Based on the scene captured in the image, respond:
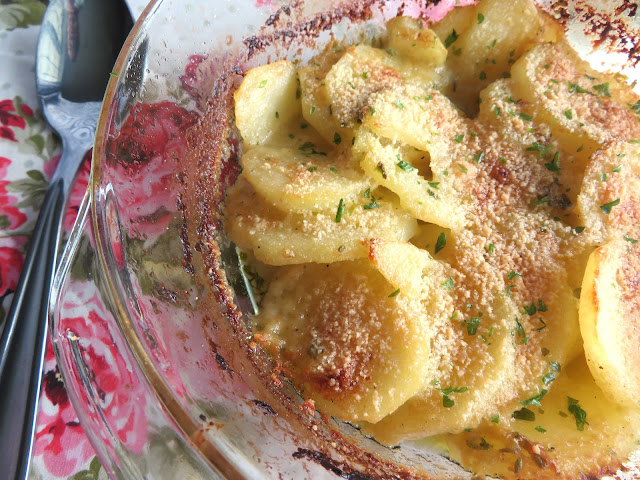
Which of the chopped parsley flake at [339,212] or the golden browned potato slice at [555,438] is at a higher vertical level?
the chopped parsley flake at [339,212]

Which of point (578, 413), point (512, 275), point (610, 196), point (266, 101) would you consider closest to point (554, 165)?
point (610, 196)

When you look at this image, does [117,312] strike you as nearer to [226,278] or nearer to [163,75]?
[226,278]

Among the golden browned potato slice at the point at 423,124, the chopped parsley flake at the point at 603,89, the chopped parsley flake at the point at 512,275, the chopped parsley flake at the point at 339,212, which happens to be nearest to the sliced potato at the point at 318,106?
the golden browned potato slice at the point at 423,124

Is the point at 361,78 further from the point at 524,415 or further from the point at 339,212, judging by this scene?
the point at 524,415

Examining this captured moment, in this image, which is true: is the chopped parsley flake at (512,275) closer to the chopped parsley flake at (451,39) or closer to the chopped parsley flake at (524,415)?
the chopped parsley flake at (524,415)

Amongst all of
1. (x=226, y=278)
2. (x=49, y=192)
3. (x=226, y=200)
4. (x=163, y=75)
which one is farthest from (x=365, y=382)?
(x=49, y=192)

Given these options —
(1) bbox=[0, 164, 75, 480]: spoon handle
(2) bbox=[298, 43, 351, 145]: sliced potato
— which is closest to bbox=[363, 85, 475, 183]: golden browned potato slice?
(2) bbox=[298, 43, 351, 145]: sliced potato
